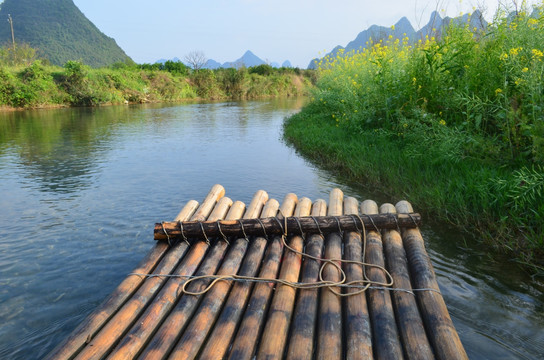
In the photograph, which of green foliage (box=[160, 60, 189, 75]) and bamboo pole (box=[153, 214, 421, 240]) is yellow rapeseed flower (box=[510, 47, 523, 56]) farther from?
green foliage (box=[160, 60, 189, 75])

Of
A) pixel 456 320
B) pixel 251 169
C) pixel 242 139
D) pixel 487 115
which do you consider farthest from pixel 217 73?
pixel 456 320

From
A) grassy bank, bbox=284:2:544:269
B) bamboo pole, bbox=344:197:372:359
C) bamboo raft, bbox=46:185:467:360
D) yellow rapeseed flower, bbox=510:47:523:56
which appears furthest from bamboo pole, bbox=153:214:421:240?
yellow rapeseed flower, bbox=510:47:523:56

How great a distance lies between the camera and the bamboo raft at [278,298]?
221 centimetres

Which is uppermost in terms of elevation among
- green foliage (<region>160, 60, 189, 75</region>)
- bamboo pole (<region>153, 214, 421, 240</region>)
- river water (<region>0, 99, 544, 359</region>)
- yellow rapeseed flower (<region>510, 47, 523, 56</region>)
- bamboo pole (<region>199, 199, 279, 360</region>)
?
green foliage (<region>160, 60, 189, 75</region>)

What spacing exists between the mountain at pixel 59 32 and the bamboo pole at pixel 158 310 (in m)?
83.0

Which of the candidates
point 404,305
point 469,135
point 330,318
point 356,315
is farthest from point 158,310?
point 469,135

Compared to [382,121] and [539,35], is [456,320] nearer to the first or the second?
[539,35]

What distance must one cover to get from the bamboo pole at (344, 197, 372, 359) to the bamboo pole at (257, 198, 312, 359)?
0.39m

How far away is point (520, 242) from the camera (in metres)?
4.12

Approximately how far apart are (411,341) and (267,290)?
3.37ft

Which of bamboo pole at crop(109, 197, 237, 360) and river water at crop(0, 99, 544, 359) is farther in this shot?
river water at crop(0, 99, 544, 359)

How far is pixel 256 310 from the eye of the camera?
254 centimetres

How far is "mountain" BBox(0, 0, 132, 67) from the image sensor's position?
3118 inches

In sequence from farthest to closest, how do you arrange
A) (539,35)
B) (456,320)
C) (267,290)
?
(539,35) → (456,320) → (267,290)
